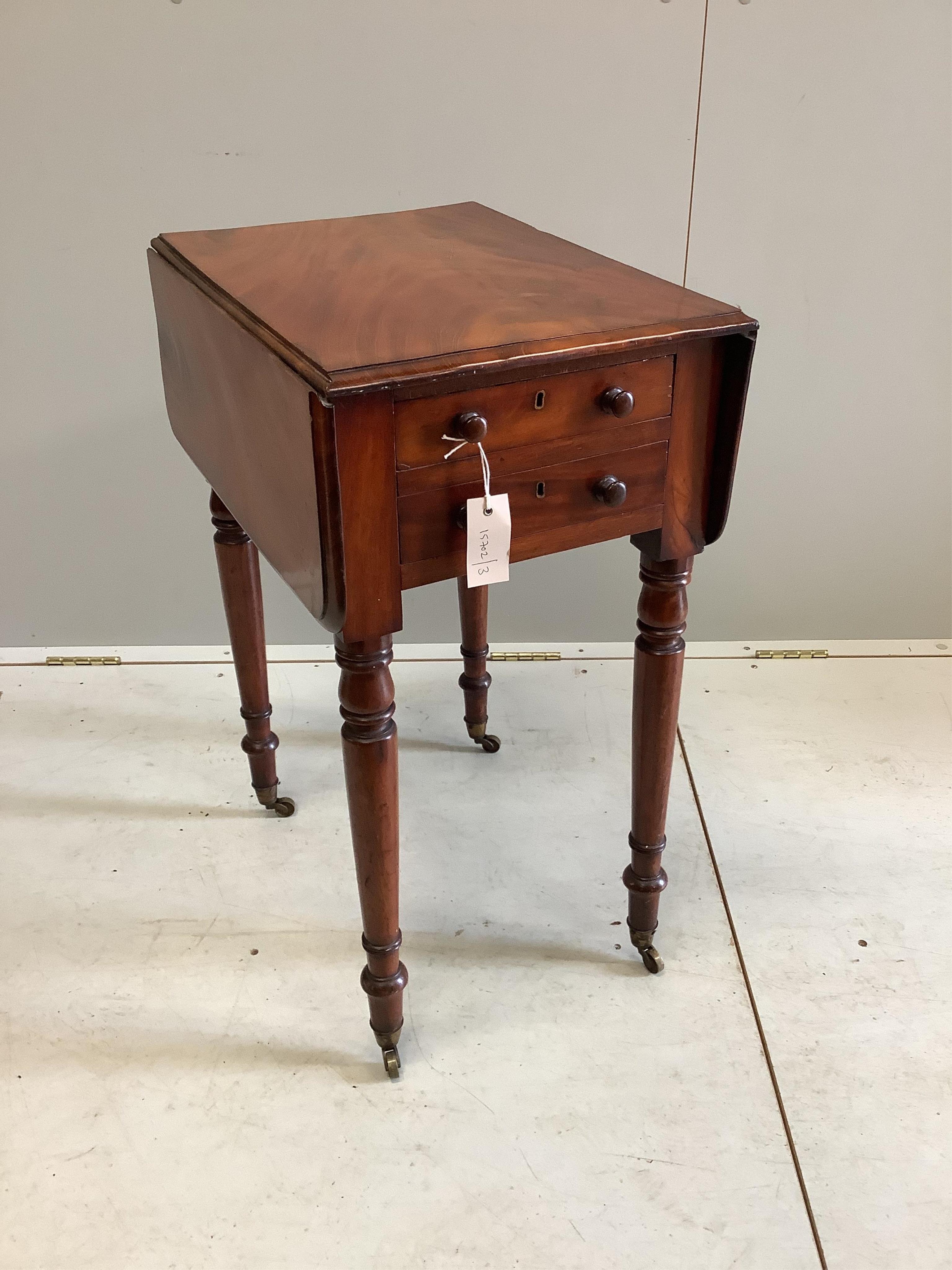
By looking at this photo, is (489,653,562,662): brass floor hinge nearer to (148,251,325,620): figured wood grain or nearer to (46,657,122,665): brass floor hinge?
(46,657,122,665): brass floor hinge

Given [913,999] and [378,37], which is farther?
[378,37]

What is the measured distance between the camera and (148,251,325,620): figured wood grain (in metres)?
1.05

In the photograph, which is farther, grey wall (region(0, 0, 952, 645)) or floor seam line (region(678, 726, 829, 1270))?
grey wall (region(0, 0, 952, 645))

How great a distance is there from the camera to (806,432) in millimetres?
2014

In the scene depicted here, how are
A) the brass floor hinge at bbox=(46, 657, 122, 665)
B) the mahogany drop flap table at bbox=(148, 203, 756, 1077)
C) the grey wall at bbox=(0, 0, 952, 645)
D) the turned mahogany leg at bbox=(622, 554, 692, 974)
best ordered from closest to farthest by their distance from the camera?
the mahogany drop flap table at bbox=(148, 203, 756, 1077), the turned mahogany leg at bbox=(622, 554, 692, 974), the grey wall at bbox=(0, 0, 952, 645), the brass floor hinge at bbox=(46, 657, 122, 665)

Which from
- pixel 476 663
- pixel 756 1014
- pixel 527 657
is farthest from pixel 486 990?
pixel 527 657

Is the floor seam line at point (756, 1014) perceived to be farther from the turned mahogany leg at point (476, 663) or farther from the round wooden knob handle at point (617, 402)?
the round wooden knob handle at point (617, 402)

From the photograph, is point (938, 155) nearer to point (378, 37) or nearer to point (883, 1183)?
point (378, 37)

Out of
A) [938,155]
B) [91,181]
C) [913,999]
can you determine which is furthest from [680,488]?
[91,181]

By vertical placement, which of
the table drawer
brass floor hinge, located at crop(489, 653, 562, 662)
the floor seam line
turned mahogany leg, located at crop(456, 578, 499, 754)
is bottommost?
the floor seam line

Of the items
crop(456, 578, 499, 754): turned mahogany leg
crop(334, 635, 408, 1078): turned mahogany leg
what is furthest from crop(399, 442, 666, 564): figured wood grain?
crop(456, 578, 499, 754): turned mahogany leg

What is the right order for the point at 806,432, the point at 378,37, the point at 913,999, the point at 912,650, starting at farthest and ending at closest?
1. the point at 912,650
2. the point at 806,432
3. the point at 378,37
4. the point at 913,999

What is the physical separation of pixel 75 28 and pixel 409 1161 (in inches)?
62.3

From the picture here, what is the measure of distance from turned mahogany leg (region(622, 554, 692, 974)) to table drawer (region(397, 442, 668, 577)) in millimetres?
97
